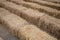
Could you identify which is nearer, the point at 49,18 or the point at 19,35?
the point at 19,35

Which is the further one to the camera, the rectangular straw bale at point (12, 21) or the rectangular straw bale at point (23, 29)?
the rectangular straw bale at point (12, 21)

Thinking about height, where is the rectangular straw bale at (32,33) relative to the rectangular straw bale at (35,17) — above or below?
below

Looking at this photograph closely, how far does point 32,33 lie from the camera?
30.1 inches

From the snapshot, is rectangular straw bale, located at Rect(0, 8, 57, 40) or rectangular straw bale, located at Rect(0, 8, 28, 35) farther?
rectangular straw bale, located at Rect(0, 8, 28, 35)

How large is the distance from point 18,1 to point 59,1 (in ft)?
1.76

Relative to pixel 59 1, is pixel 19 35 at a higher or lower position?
lower

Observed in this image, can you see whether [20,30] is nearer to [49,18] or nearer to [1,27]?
[1,27]

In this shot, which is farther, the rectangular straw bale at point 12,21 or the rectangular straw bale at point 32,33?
the rectangular straw bale at point 12,21

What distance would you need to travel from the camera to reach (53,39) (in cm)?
71

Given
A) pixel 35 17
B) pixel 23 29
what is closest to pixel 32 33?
pixel 23 29

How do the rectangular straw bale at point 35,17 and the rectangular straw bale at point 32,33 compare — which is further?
the rectangular straw bale at point 35,17

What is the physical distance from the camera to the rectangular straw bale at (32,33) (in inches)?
28.4

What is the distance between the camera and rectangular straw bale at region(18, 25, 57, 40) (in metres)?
0.72

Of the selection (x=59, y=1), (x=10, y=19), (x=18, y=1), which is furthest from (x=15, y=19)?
(x=59, y=1)
